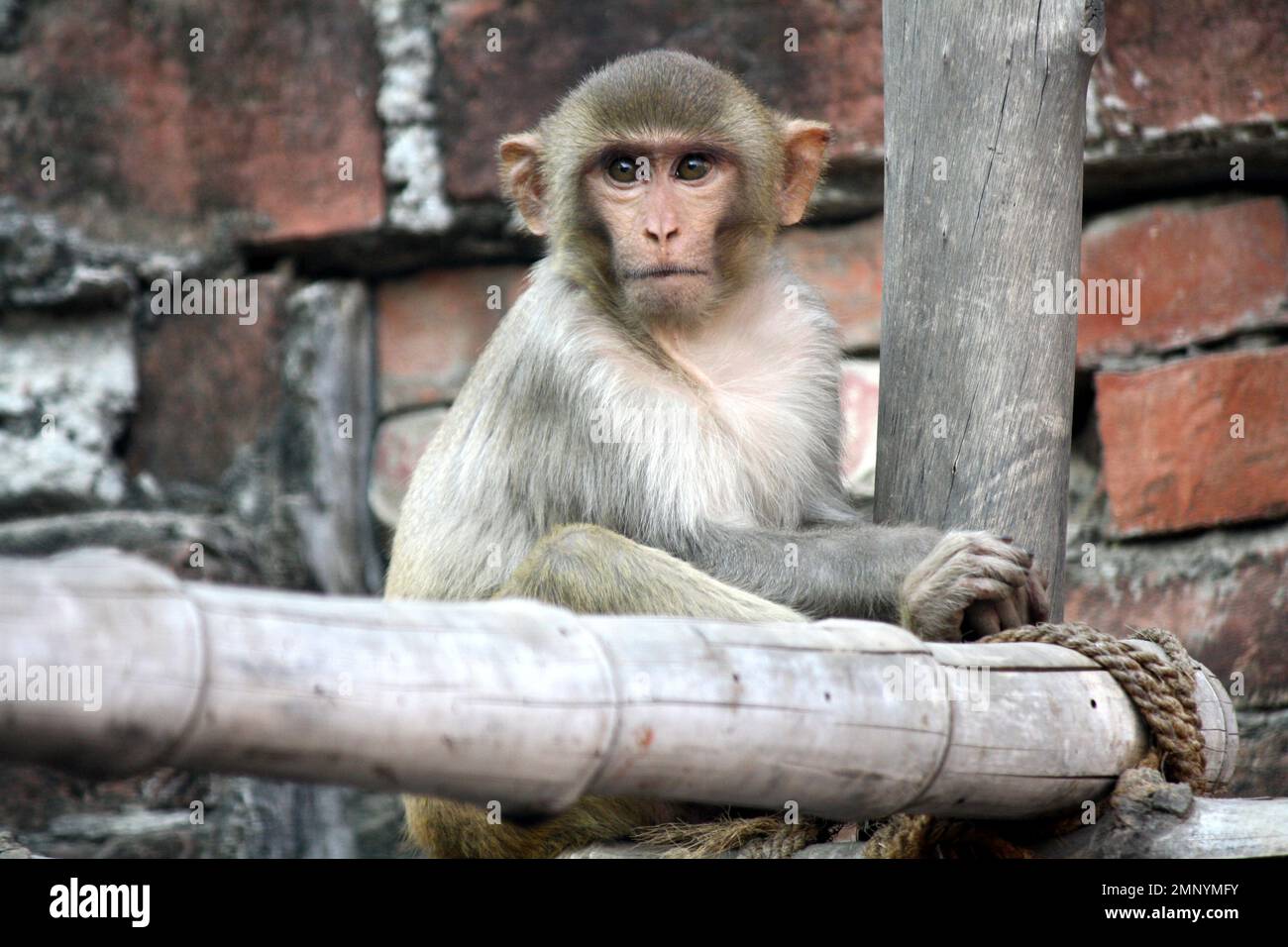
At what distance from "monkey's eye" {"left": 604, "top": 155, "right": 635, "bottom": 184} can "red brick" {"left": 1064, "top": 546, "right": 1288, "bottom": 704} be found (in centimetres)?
207

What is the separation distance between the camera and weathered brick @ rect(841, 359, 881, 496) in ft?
17.5

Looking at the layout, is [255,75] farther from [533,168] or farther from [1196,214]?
[1196,214]

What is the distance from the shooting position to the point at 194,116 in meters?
5.42

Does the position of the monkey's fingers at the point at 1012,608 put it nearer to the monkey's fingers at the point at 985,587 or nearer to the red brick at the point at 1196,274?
the monkey's fingers at the point at 985,587

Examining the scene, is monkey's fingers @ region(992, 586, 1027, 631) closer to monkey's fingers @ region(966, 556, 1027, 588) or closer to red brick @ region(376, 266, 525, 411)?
monkey's fingers @ region(966, 556, 1027, 588)

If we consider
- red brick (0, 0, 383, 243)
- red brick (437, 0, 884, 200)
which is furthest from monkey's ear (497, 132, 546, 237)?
red brick (0, 0, 383, 243)

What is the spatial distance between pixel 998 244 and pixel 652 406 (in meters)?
0.94

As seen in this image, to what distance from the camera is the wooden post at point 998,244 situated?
147 inches

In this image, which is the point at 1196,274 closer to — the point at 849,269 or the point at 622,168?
the point at 849,269

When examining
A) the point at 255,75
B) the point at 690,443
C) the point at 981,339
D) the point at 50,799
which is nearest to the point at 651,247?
the point at 690,443

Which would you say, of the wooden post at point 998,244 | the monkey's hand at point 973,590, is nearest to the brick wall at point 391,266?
the wooden post at point 998,244

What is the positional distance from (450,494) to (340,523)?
1151mm

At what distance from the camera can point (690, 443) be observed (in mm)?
4059

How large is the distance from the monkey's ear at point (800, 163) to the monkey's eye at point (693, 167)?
0.35 m
